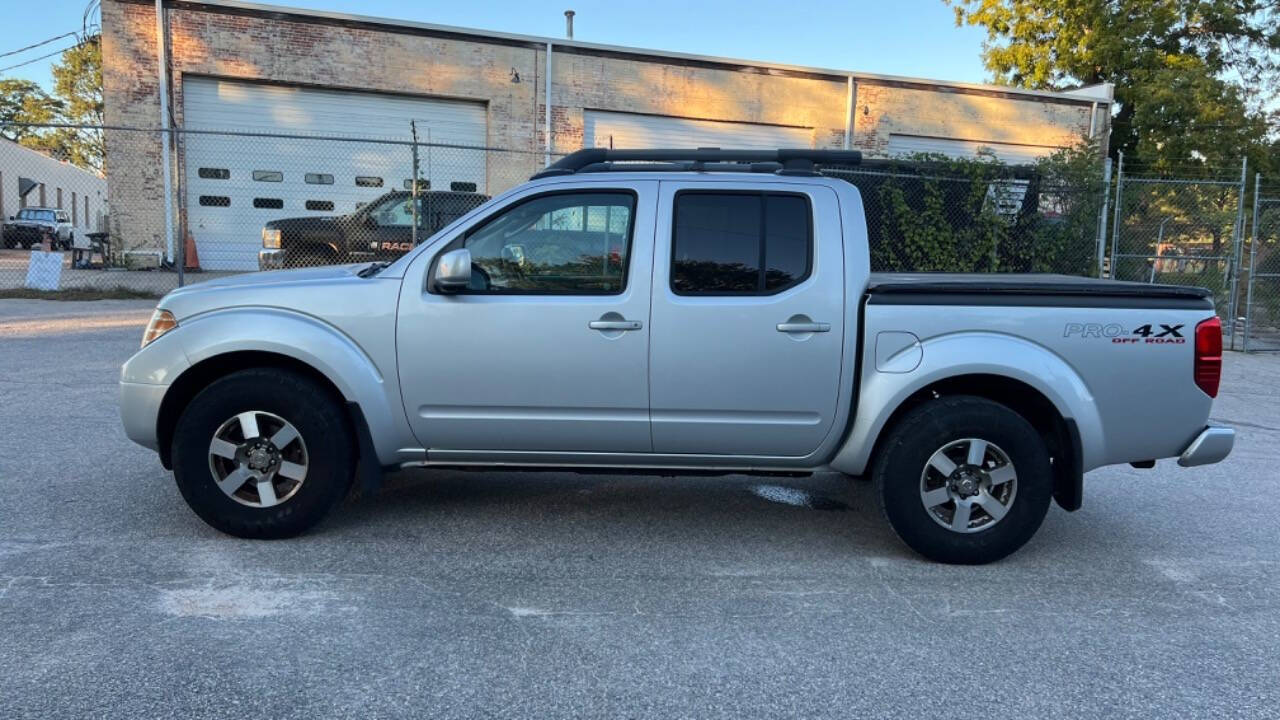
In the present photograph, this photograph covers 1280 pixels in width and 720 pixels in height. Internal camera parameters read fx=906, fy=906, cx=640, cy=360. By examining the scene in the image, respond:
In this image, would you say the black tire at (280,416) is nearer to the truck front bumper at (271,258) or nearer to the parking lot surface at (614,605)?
the parking lot surface at (614,605)

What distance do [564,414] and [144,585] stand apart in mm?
1982

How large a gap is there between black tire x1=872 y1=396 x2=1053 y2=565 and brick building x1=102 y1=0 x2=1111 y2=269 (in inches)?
584

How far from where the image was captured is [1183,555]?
15.4 feet

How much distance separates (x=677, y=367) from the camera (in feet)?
14.5

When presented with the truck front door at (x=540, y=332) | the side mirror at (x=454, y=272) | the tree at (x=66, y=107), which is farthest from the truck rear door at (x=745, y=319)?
the tree at (x=66, y=107)

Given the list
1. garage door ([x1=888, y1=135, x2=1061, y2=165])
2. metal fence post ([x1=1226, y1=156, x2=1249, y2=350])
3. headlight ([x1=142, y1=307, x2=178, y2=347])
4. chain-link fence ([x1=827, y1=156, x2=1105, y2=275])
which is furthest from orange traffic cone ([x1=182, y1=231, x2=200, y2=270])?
metal fence post ([x1=1226, y1=156, x2=1249, y2=350])

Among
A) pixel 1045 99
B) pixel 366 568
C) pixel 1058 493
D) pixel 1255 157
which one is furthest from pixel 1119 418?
pixel 1255 157

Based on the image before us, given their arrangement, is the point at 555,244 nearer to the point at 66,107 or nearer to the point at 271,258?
the point at 271,258

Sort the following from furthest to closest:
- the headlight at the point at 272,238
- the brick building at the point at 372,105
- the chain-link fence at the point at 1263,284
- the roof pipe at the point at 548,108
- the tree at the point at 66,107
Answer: the tree at the point at 66,107 → the roof pipe at the point at 548,108 → the brick building at the point at 372,105 → the headlight at the point at 272,238 → the chain-link fence at the point at 1263,284

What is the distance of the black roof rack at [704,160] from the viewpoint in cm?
474

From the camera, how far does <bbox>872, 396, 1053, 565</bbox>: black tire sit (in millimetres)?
4293

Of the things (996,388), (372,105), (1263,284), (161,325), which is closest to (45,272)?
(372,105)

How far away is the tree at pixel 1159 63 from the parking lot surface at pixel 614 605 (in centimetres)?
2653

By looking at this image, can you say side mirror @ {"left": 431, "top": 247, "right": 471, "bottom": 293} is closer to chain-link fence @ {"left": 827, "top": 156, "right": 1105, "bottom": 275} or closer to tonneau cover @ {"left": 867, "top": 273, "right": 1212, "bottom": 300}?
tonneau cover @ {"left": 867, "top": 273, "right": 1212, "bottom": 300}
